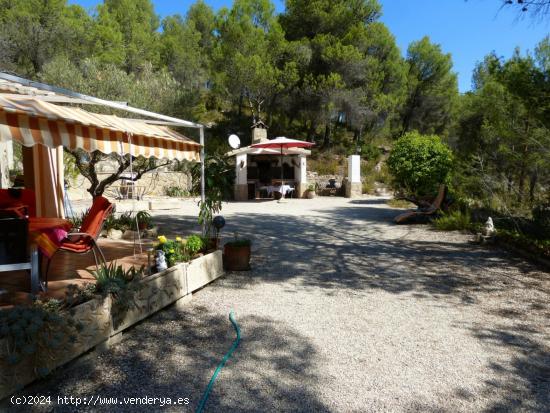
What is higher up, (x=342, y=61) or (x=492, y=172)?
(x=342, y=61)

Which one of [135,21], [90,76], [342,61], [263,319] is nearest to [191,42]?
[135,21]

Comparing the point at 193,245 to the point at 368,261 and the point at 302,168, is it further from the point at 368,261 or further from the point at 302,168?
the point at 302,168

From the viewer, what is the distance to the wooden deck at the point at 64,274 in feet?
12.4

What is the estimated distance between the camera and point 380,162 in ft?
89.6

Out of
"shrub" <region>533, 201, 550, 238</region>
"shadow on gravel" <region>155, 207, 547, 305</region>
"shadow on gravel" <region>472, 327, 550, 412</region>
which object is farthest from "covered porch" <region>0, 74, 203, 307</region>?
"shrub" <region>533, 201, 550, 238</region>

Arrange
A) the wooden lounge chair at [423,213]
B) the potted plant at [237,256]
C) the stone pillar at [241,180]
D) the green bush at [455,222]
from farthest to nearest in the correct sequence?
the stone pillar at [241,180], the wooden lounge chair at [423,213], the green bush at [455,222], the potted plant at [237,256]

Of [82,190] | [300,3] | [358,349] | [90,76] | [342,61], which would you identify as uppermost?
[300,3]

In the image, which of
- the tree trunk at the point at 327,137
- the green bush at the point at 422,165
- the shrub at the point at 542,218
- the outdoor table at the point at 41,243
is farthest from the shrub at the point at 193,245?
the tree trunk at the point at 327,137

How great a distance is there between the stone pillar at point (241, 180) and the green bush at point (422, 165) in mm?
7160

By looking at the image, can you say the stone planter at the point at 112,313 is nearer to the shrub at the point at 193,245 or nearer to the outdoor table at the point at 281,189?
the shrub at the point at 193,245

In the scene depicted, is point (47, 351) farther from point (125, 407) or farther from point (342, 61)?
point (342, 61)

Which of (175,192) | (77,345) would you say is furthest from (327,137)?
(77,345)

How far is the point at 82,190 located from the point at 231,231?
12438mm

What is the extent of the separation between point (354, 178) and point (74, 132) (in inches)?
671
